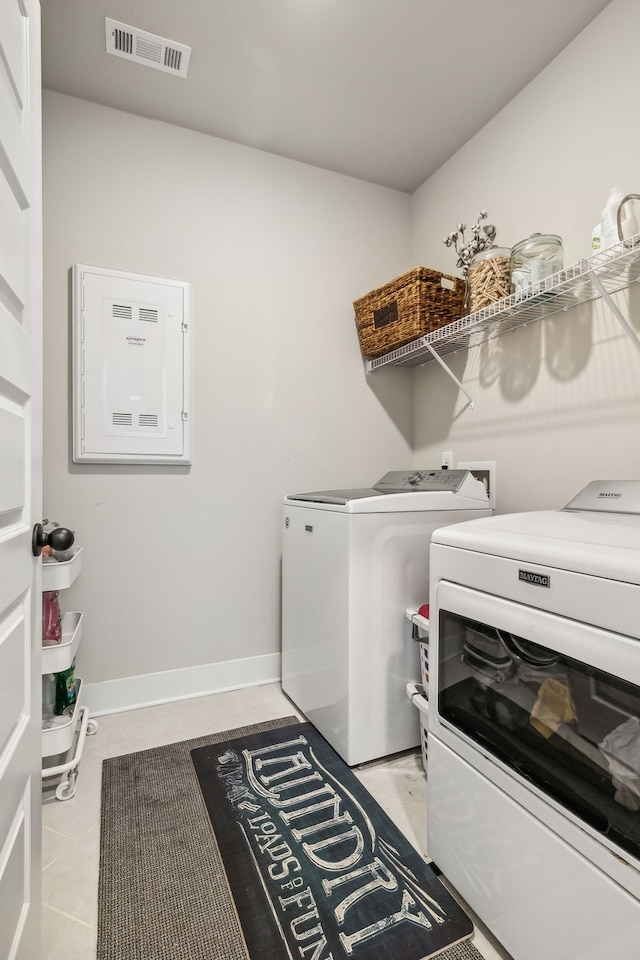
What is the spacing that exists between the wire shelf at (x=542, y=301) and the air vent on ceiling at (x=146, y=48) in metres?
1.40

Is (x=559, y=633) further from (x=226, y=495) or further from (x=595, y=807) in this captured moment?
(x=226, y=495)

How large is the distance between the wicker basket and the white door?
4.80ft

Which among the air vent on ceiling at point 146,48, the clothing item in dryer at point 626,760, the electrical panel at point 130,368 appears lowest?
the clothing item in dryer at point 626,760

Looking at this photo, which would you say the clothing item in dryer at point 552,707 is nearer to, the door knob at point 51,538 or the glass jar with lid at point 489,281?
the door knob at point 51,538

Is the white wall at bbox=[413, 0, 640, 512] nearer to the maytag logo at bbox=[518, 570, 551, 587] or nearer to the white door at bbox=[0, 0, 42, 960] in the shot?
the maytag logo at bbox=[518, 570, 551, 587]

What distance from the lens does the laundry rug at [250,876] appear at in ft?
3.52

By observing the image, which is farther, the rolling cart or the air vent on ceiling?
the air vent on ceiling

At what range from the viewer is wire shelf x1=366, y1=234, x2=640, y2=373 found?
139 cm

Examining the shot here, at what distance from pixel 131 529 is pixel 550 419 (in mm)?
1781

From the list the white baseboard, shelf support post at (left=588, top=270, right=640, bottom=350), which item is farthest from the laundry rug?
shelf support post at (left=588, top=270, right=640, bottom=350)

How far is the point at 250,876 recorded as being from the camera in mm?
1245

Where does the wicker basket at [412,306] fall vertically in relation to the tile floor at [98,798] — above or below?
above

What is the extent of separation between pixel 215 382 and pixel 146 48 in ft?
4.06

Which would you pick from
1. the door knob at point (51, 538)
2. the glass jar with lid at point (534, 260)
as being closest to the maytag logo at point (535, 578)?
the door knob at point (51, 538)
